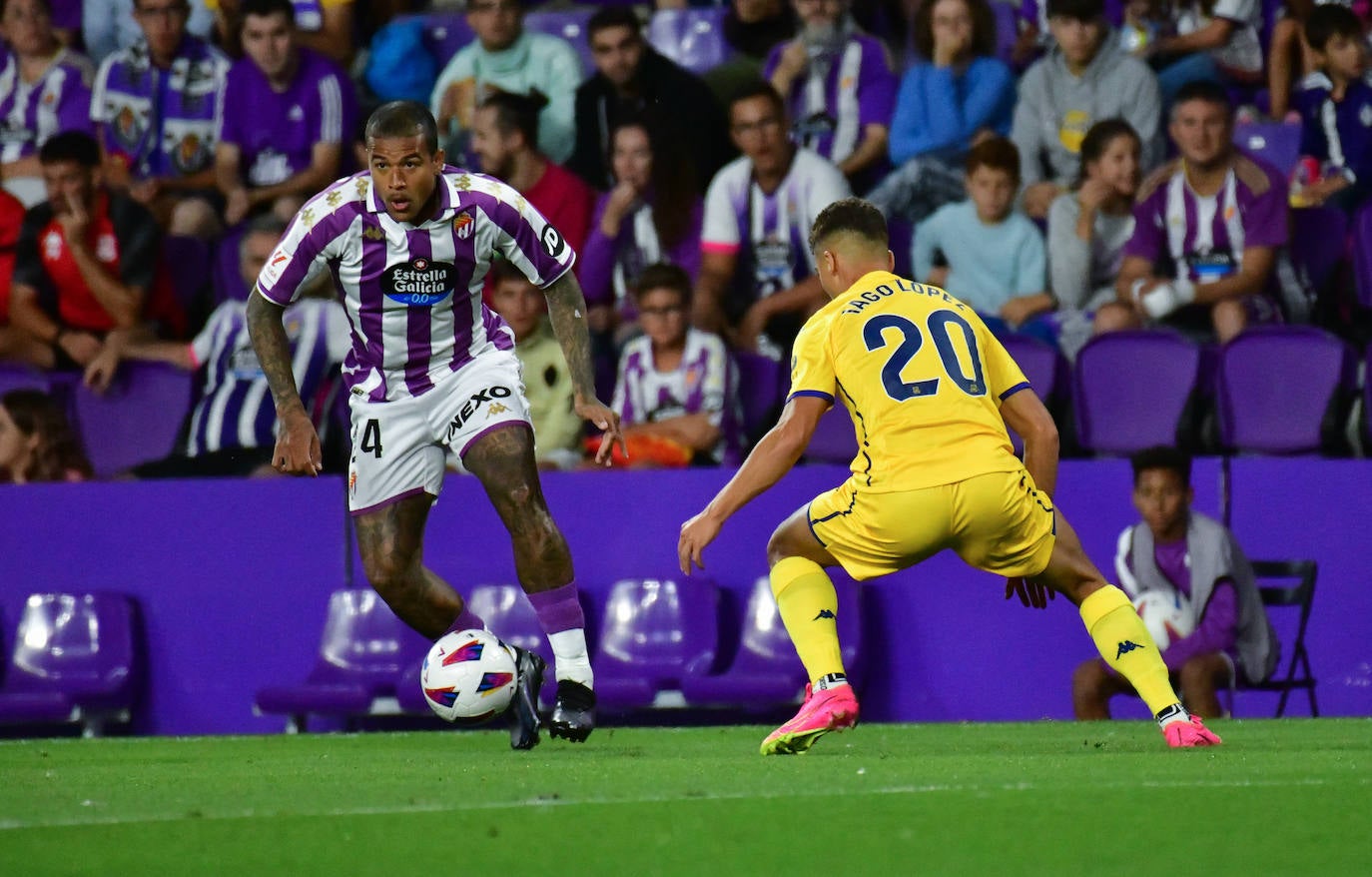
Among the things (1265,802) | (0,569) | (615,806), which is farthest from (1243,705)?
(0,569)

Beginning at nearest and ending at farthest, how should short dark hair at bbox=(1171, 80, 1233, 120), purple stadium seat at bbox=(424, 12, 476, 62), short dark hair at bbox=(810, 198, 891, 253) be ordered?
1. short dark hair at bbox=(810, 198, 891, 253)
2. short dark hair at bbox=(1171, 80, 1233, 120)
3. purple stadium seat at bbox=(424, 12, 476, 62)

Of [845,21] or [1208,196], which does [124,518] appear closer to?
[845,21]

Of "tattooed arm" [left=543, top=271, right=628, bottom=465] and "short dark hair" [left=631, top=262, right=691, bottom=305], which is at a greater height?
"short dark hair" [left=631, top=262, right=691, bottom=305]

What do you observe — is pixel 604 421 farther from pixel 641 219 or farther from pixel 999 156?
pixel 641 219

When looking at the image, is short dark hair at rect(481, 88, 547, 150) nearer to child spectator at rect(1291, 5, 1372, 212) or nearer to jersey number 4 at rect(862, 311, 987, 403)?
child spectator at rect(1291, 5, 1372, 212)

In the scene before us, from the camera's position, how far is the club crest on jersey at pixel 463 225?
6.45 m

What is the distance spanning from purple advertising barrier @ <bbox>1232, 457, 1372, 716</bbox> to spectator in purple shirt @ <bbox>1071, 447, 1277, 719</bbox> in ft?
0.82

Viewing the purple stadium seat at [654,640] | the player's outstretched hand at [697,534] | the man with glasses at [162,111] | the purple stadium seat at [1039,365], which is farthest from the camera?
the man with glasses at [162,111]

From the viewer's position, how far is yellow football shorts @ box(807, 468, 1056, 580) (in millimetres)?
5660

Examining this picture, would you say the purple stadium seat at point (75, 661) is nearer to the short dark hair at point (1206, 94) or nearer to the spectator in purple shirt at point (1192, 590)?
the spectator in purple shirt at point (1192, 590)

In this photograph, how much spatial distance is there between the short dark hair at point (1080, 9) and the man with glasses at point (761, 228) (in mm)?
1499

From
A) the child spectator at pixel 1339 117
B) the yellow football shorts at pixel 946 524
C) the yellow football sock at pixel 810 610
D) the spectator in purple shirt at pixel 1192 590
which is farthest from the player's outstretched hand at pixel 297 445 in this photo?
the child spectator at pixel 1339 117

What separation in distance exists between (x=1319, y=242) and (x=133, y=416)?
6261mm

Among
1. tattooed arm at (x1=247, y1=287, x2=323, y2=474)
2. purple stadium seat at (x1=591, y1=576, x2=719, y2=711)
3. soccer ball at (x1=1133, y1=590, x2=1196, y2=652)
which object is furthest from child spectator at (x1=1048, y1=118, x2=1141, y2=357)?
tattooed arm at (x1=247, y1=287, x2=323, y2=474)
